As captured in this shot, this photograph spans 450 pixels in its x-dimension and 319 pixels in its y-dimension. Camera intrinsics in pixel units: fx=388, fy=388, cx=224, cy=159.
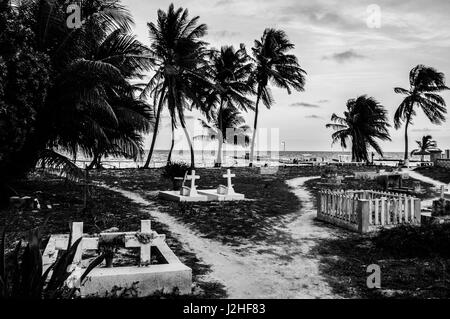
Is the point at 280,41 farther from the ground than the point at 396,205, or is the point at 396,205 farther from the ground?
the point at 280,41

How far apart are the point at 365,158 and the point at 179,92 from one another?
26809 millimetres

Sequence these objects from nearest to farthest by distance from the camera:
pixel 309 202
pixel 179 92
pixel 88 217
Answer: pixel 88 217, pixel 309 202, pixel 179 92

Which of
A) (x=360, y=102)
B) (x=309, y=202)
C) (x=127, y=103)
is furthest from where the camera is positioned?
(x=360, y=102)

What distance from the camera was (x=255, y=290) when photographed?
18.4 feet

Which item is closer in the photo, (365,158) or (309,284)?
(309,284)

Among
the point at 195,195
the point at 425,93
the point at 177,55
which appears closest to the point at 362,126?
the point at 425,93

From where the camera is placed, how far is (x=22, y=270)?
147 inches

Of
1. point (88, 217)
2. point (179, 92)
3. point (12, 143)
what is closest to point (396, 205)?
point (88, 217)

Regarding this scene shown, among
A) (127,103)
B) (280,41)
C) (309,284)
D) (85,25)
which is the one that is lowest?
(309,284)

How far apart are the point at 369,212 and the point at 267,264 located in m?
4.07

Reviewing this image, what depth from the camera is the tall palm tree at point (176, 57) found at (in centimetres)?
2755

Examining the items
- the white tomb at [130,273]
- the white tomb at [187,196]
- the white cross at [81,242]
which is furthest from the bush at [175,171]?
the white cross at [81,242]

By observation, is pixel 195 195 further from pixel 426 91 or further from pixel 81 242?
pixel 426 91

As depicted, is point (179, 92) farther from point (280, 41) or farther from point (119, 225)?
point (119, 225)
